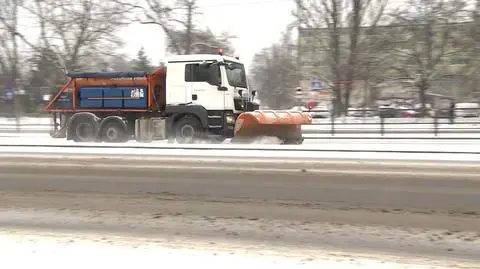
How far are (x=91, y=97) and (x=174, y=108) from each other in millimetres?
3652

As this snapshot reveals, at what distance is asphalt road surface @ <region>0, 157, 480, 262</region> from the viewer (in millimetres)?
6863

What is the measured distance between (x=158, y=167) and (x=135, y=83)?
8709 millimetres

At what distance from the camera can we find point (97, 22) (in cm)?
4622

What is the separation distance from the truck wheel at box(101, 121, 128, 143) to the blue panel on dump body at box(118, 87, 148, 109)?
796 mm

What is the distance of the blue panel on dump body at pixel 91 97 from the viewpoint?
22.2 m

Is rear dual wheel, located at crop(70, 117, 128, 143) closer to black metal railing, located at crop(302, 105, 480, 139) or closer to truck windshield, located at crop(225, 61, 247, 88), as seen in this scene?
truck windshield, located at crop(225, 61, 247, 88)

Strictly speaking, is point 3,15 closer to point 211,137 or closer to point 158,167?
point 211,137

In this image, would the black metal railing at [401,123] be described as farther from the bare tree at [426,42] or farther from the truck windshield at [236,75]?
the bare tree at [426,42]

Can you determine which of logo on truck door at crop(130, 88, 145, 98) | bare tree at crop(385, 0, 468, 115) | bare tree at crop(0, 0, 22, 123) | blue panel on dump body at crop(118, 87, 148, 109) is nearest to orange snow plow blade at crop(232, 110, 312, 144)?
blue panel on dump body at crop(118, 87, 148, 109)

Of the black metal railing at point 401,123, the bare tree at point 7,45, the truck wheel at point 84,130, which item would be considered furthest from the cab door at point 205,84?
the bare tree at point 7,45

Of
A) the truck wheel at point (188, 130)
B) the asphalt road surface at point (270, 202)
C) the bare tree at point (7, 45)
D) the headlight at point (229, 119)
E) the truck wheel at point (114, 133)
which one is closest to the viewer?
the asphalt road surface at point (270, 202)

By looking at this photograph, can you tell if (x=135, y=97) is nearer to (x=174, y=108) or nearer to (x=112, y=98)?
(x=112, y=98)

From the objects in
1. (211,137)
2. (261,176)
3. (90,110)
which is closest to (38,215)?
(261,176)

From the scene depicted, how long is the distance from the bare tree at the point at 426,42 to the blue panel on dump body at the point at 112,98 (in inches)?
842
